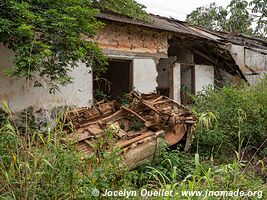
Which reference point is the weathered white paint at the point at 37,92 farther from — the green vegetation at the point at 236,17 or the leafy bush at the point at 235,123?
the green vegetation at the point at 236,17

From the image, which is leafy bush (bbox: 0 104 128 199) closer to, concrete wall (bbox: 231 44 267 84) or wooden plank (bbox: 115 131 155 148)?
wooden plank (bbox: 115 131 155 148)

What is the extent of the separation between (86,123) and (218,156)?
3050 millimetres

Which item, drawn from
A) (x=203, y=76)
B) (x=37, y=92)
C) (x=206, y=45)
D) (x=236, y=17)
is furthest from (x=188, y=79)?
(x=236, y=17)

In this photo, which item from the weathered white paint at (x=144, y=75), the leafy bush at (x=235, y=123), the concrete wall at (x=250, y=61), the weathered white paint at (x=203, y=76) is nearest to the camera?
the leafy bush at (x=235, y=123)

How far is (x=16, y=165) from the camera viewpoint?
3375 mm

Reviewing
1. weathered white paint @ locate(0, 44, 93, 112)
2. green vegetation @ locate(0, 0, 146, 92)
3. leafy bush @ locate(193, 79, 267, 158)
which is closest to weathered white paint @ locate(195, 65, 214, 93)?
leafy bush @ locate(193, 79, 267, 158)

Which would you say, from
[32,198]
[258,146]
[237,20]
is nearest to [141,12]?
[258,146]

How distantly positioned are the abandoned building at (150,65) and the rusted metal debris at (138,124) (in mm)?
1135

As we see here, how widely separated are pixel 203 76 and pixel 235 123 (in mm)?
4951

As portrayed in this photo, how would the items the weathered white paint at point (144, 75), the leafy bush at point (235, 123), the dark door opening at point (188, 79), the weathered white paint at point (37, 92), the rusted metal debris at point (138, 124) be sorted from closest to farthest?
the rusted metal debris at point (138, 124), the weathered white paint at point (37, 92), the leafy bush at point (235, 123), the weathered white paint at point (144, 75), the dark door opening at point (188, 79)

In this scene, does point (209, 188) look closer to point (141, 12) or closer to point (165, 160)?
point (165, 160)

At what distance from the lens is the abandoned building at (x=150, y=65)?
727 centimetres

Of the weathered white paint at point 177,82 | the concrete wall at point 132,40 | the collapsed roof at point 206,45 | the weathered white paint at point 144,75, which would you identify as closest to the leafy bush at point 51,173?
the concrete wall at point 132,40

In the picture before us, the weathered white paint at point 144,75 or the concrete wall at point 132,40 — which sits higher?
the concrete wall at point 132,40
